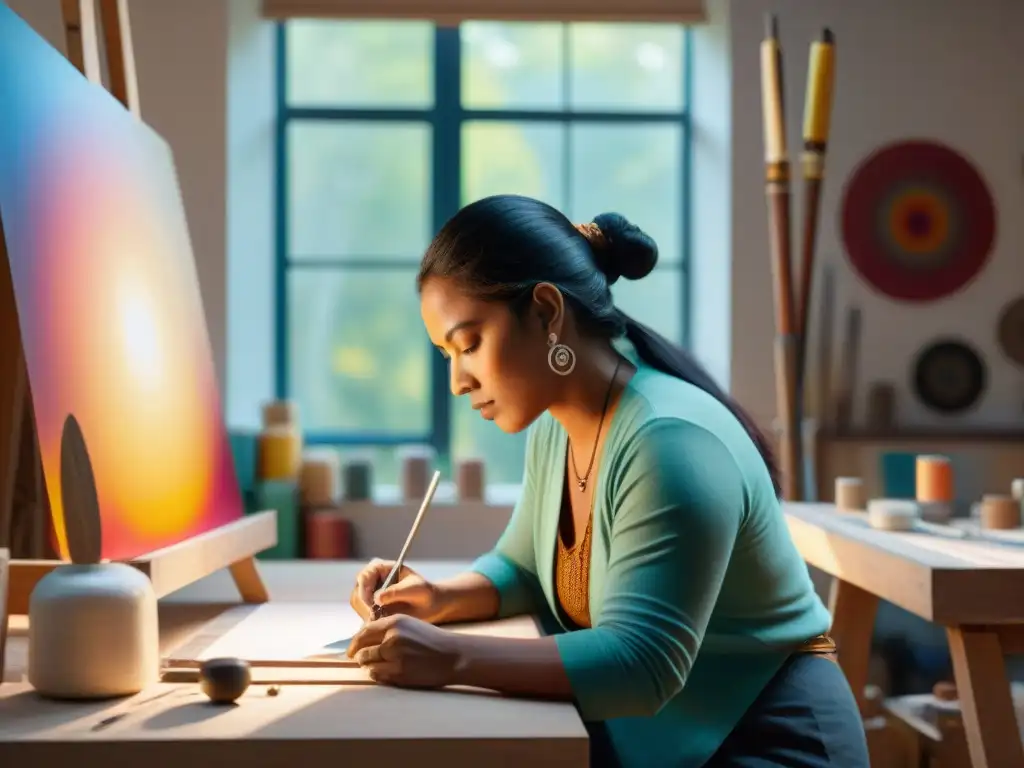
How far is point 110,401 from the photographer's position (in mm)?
1495

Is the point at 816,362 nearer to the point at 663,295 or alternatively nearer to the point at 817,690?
the point at 663,295

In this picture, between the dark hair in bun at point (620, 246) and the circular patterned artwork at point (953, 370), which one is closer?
the dark hair in bun at point (620, 246)

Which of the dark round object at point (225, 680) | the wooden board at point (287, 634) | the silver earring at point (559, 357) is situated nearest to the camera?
the dark round object at point (225, 680)

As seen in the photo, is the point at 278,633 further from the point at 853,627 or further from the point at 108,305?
the point at 853,627

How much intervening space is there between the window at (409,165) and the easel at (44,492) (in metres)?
1.85

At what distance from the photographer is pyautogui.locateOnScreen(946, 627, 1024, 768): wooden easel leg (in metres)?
1.74

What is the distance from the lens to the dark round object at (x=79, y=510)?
1144 mm

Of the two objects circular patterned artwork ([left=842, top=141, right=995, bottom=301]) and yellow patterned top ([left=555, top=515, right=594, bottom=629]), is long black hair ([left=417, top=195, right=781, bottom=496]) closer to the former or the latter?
yellow patterned top ([left=555, top=515, right=594, bottom=629])

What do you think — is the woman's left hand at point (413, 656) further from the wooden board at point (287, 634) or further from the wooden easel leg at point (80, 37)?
the wooden easel leg at point (80, 37)

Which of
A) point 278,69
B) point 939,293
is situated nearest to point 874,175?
point 939,293

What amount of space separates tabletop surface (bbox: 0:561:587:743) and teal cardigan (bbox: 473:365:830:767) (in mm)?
90

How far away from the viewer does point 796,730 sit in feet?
4.40

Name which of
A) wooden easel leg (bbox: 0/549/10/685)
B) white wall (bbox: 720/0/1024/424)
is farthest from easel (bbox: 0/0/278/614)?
white wall (bbox: 720/0/1024/424)

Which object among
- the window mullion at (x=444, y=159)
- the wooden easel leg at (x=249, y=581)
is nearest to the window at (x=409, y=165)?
the window mullion at (x=444, y=159)
